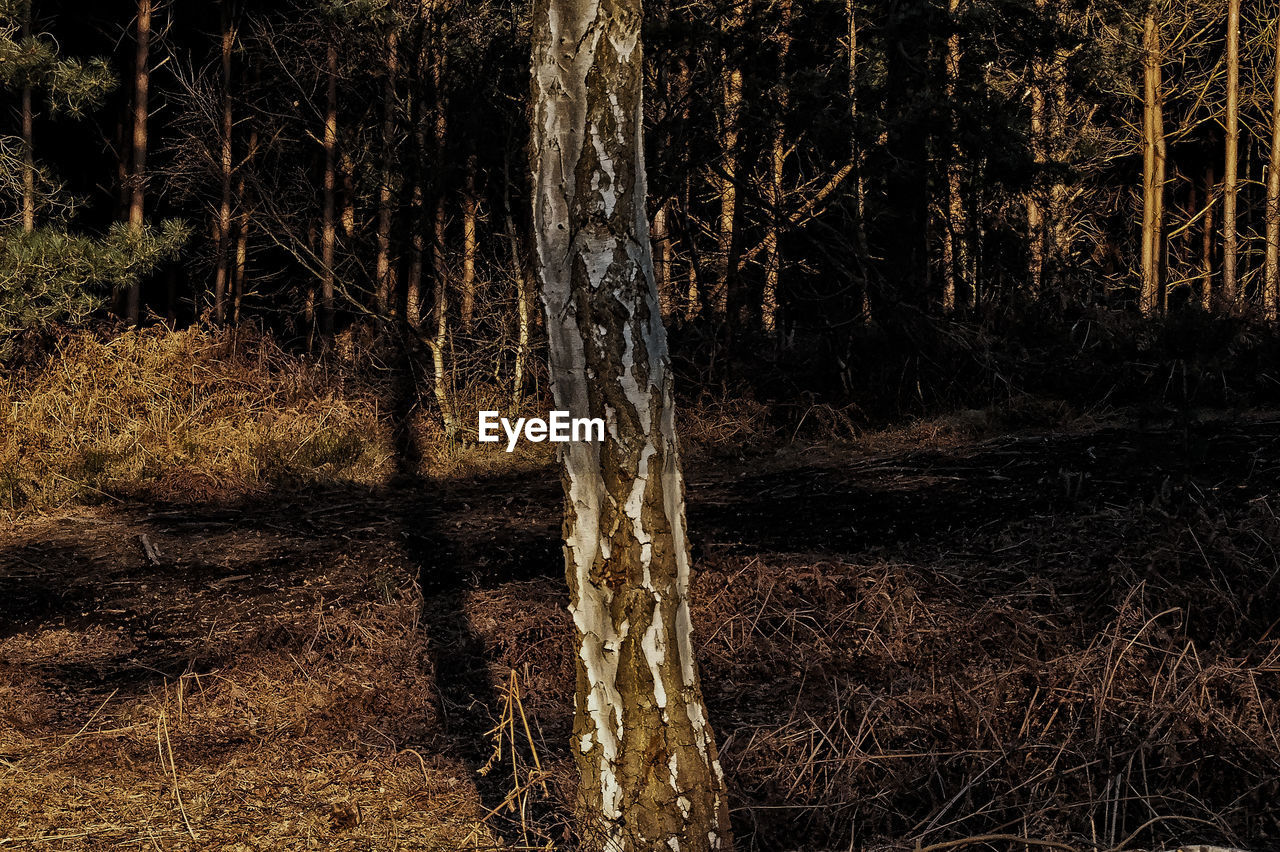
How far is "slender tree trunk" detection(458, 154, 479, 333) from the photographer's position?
11.6 meters

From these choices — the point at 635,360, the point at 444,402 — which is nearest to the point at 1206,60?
the point at 444,402

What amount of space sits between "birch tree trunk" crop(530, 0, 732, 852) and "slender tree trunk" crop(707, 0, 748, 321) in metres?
8.54

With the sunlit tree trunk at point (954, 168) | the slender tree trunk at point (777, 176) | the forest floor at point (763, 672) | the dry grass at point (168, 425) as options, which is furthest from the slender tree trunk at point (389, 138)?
the sunlit tree trunk at point (954, 168)

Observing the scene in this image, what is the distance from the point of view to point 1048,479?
25.2 ft

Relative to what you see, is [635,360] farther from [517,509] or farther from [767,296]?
[767,296]

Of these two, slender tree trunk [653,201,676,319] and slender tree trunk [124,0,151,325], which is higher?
slender tree trunk [124,0,151,325]

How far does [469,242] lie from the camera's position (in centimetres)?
1193

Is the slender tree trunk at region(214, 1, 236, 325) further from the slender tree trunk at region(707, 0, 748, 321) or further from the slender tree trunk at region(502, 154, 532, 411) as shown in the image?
the slender tree trunk at region(707, 0, 748, 321)

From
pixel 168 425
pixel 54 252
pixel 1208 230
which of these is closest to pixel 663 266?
pixel 168 425

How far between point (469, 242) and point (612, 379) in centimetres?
943

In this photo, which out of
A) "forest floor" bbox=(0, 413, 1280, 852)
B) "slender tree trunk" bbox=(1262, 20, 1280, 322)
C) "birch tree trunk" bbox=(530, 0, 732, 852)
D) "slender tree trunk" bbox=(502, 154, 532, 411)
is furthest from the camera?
"slender tree trunk" bbox=(1262, 20, 1280, 322)

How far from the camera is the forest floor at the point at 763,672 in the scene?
3.68 meters

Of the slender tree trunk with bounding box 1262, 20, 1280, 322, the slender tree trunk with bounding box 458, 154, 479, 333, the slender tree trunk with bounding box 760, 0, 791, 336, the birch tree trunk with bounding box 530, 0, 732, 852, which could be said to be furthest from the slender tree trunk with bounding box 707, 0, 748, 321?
the slender tree trunk with bounding box 1262, 20, 1280, 322

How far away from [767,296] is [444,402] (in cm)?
430
